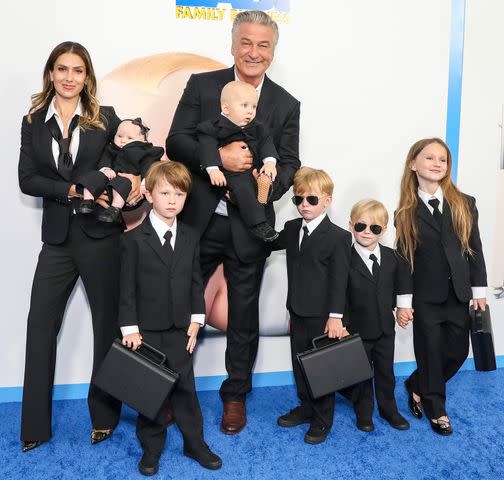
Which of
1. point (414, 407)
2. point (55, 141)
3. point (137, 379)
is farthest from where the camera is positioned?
point (414, 407)

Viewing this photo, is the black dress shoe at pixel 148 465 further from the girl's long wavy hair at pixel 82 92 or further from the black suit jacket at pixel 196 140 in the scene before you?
the girl's long wavy hair at pixel 82 92

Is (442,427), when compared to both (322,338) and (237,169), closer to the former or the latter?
(322,338)

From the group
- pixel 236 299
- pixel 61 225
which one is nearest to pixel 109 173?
pixel 61 225

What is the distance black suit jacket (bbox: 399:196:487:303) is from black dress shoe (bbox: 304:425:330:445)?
827 mm

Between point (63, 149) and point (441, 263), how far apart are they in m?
1.99

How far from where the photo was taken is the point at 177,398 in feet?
8.29

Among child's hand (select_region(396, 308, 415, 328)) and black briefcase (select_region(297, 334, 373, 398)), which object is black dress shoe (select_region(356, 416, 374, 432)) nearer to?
black briefcase (select_region(297, 334, 373, 398))

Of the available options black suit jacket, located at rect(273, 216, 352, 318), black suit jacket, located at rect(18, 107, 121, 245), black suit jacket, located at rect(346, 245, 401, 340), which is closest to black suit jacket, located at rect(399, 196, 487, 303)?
black suit jacket, located at rect(346, 245, 401, 340)

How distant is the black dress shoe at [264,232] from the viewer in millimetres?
2535

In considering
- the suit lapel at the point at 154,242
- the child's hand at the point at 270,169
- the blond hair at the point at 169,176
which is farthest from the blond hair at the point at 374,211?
the suit lapel at the point at 154,242

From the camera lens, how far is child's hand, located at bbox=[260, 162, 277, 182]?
8.46ft

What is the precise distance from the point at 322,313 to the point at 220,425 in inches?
33.4

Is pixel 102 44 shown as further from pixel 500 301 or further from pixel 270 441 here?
pixel 500 301

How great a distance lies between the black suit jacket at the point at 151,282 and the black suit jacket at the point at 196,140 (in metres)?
0.32
